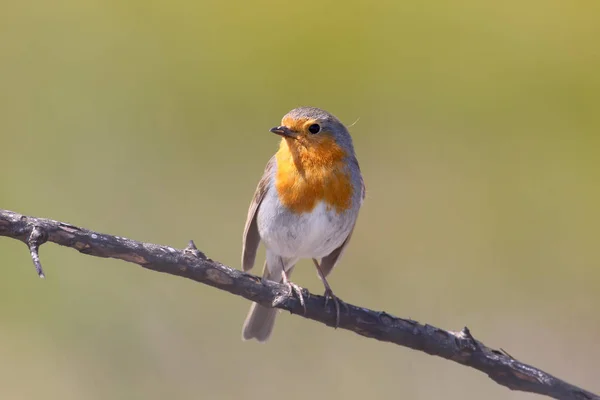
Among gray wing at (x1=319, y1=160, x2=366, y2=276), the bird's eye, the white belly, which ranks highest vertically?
the bird's eye

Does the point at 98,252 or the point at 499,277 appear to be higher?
the point at 499,277

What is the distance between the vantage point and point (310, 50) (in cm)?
738

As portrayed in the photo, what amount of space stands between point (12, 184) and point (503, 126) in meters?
4.07

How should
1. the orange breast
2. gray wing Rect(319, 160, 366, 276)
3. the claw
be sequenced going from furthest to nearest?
gray wing Rect(319, 160, 366, 276) → the orange breast → the claw

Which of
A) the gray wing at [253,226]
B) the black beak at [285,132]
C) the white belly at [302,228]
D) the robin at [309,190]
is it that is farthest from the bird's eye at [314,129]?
the white belly at [302,228]

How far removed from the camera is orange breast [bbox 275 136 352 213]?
422 cm

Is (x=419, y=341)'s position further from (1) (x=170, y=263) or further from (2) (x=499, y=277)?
(2) (x=499, y=277)

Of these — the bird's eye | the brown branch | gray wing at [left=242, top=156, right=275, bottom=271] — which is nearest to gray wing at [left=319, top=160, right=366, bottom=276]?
gray wing at [left=242, top=156, right=275, bottom=271]

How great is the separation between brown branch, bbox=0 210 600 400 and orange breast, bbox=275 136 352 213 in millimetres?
590

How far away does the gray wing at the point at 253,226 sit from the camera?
4.45 metres

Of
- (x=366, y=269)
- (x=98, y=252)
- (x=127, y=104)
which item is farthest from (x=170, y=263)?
(x=127, y=104)

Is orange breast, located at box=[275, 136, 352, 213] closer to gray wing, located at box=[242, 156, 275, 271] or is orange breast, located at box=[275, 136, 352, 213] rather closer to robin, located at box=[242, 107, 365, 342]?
robin, located at box=[242, 107, 365, 342]

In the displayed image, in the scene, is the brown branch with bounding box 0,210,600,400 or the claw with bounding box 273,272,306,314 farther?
the claw with bounding box 273,272,306,314

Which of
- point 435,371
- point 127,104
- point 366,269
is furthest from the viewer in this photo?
point 127,104
